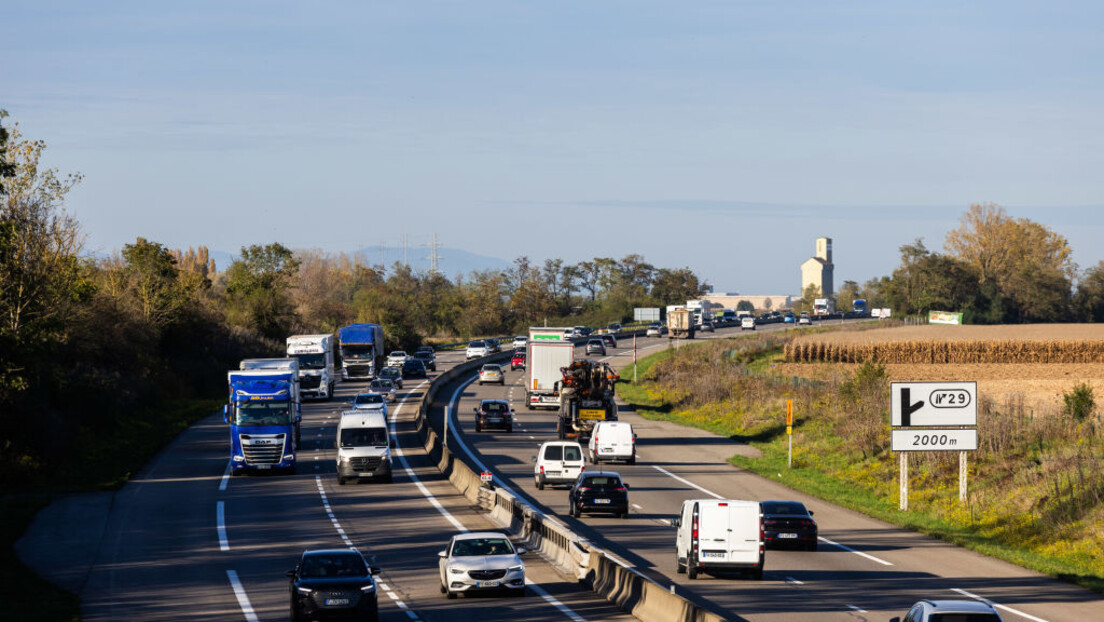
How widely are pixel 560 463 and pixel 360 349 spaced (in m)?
49.6

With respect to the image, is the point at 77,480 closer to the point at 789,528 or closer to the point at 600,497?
the point at 600,497

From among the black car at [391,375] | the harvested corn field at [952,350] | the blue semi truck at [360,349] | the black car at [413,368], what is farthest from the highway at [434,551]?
the harvested corn field at [952,350]

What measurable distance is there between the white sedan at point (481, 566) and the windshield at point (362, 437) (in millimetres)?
20317

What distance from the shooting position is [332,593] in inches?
830

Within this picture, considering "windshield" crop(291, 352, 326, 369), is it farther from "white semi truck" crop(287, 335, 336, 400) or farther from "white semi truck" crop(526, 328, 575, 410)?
"white semi truck" crop(526, 328, 575, 410)

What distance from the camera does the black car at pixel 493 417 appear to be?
208 feet

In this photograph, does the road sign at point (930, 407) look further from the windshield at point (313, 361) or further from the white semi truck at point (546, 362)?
the windshield at point (313, 361)

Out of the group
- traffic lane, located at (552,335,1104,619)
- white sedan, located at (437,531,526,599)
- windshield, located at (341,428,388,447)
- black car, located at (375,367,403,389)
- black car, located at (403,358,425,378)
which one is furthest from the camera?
black car, located at (403,358,425,378)

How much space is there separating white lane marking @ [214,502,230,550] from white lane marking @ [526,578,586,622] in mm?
9838

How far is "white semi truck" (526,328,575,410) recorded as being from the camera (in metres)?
68.1

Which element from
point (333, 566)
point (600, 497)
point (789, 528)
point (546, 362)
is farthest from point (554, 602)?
point (546, 362)

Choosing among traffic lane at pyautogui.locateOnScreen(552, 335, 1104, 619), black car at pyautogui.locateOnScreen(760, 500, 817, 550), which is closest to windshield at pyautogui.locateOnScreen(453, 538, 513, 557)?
black car at pyautogui.locateOnScreen(760, 500, 817, 550)

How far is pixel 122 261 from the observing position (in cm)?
9700

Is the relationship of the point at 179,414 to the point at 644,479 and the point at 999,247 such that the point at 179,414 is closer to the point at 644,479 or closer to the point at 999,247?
the point at 644,479
